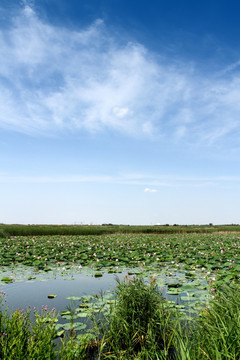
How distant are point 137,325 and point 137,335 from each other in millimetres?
157

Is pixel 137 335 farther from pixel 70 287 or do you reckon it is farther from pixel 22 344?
pixel 70 287

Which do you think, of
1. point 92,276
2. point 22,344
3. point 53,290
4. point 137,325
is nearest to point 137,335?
point 137,325

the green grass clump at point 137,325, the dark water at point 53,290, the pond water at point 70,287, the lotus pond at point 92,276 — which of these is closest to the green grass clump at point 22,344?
the green grass clump at point 137,325

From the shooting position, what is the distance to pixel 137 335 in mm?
4594

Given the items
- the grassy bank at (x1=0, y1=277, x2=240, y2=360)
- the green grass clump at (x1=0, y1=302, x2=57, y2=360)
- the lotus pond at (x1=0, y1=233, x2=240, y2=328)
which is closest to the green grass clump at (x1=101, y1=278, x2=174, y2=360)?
the grassy bank at (x1=0, y1=277, x2=240, y2=360)

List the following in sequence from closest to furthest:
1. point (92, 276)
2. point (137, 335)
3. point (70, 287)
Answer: point (137, 335)
point (70, 287)
point (92, 276)

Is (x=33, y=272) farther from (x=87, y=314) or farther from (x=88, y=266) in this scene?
(x=87, y=314)

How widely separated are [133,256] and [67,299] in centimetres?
721

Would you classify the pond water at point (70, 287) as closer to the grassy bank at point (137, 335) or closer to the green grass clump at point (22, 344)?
the grassy bank at point (137, 335)

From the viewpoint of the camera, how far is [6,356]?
3568 mm

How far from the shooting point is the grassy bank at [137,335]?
3605 mm

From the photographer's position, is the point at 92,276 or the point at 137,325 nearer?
the point at 137,325

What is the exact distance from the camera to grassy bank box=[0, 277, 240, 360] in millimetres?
3605

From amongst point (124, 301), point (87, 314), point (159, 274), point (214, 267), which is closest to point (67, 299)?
point (87, 314)
